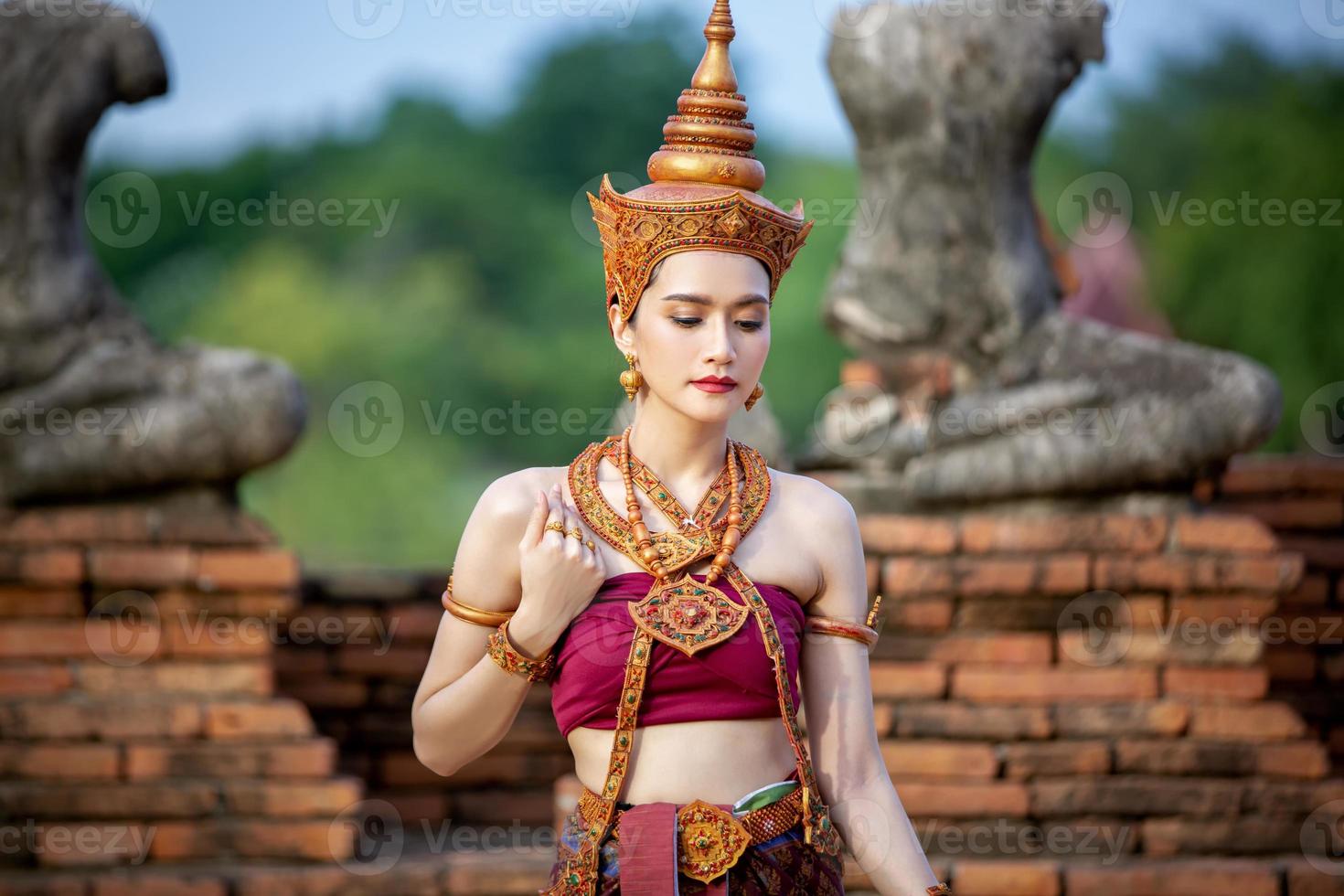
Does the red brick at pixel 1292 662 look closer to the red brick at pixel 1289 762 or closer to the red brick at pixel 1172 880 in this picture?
the red brick at pixel 1289 762

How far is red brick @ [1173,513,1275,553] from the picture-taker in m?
4.55

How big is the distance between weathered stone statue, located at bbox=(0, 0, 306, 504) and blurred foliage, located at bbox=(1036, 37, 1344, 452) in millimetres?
8896

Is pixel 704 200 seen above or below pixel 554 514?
above

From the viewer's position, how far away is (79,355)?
186 inches

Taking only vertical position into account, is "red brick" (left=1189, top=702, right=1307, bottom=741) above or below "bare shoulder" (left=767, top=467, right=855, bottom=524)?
below

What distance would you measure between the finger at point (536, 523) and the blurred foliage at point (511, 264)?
10.7 meters

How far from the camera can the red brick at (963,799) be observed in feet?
14.3

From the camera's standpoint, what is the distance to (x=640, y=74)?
73.5 ft

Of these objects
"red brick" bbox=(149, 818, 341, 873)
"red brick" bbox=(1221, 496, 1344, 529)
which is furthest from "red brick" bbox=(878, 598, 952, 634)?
"red brick" bbox=(149, 818, 341, 873)

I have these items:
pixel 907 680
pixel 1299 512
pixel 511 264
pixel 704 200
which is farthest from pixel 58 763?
pixel 511 264

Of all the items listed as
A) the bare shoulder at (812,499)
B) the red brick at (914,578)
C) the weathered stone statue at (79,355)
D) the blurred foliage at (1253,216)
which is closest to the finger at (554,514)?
the bare shoulder at (812,499)

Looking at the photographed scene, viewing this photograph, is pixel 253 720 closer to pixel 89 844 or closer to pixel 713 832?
pixel 89 844

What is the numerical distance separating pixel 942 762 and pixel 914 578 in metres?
0.48

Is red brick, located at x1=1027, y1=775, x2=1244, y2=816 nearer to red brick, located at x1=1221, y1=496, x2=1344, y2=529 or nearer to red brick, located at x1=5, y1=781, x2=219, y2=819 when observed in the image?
red brick, located at x1=1221, y1=496, x2=1344, y2=529
